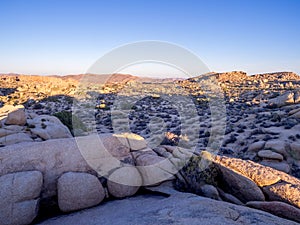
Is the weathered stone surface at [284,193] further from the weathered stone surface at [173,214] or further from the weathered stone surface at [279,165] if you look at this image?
the weathered stone surface at [279,165]

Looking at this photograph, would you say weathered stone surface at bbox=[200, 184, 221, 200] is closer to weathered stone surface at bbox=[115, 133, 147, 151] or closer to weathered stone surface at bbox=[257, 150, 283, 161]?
weathered stone surface at bbox=[115, 133, 147, 151]

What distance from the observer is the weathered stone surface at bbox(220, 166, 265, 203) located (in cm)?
573

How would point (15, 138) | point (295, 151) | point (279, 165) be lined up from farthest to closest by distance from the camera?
point (295, 151), point (279, 165), point (15, 138)

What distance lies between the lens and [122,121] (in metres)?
22.2

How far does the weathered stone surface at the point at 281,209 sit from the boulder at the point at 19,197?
15.8 feet

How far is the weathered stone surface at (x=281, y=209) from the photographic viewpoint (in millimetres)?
4754

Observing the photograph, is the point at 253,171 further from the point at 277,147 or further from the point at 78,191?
the point at 277,147

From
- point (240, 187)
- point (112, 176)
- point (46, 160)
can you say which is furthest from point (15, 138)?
point (240, 187)

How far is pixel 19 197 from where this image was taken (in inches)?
193

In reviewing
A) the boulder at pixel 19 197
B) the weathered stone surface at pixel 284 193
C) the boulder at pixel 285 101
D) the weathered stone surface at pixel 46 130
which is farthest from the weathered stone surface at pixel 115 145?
the boulder at pixel 285 101

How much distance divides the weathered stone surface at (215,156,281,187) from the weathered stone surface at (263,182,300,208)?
0.59 feet

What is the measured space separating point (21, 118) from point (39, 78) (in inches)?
3373

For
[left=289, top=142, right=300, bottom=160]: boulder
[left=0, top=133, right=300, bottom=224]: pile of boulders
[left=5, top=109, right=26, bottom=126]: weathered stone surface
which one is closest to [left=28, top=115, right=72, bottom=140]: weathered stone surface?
[left=5, top=109, right=26, bottom=126]: weathered stone surface

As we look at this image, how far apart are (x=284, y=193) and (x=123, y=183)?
3879 mm
